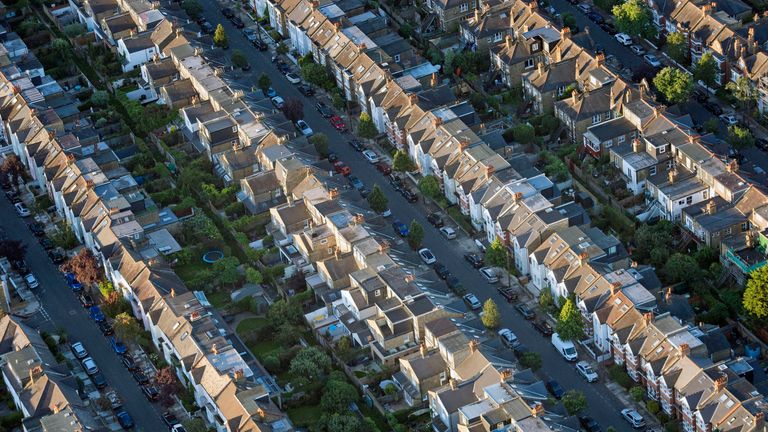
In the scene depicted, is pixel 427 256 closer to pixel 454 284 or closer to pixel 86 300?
pixel 454 284

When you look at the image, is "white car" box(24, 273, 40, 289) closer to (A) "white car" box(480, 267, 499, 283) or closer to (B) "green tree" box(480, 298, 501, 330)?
(A) "white car" box(480, 267, 499, 283)

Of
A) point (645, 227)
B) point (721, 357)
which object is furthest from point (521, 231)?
point (721, 357)

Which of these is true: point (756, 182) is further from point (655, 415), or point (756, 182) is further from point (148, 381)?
point (148, 381)

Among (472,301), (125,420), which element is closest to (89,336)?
(125,420)

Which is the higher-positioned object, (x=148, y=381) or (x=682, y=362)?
(x=682, y=362)

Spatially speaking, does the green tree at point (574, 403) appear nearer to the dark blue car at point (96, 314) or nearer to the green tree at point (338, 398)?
the green tree at point (338, 398)

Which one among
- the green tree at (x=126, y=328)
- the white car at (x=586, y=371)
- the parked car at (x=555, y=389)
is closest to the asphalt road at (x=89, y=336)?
the green tree at (x=126, y=328)
